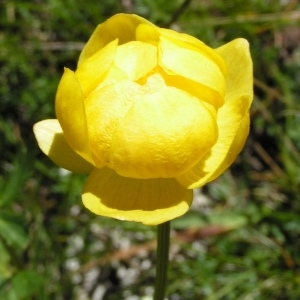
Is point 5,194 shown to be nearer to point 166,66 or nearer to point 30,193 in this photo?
point 30,193

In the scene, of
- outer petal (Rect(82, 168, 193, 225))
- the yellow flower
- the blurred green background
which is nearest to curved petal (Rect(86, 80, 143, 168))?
the yellow flower

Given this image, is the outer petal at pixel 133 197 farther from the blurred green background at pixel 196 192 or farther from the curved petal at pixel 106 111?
the blurred green background at pixel 196 192

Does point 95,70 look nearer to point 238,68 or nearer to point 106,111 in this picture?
point 106,111

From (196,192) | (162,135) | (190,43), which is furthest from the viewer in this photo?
(196,192)

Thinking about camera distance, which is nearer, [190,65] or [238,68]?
[190,65]

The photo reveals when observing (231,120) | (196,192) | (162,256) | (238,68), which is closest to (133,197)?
(162,256)

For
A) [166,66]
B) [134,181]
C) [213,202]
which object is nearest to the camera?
[166,66]

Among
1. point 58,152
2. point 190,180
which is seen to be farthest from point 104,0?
point 190,180
